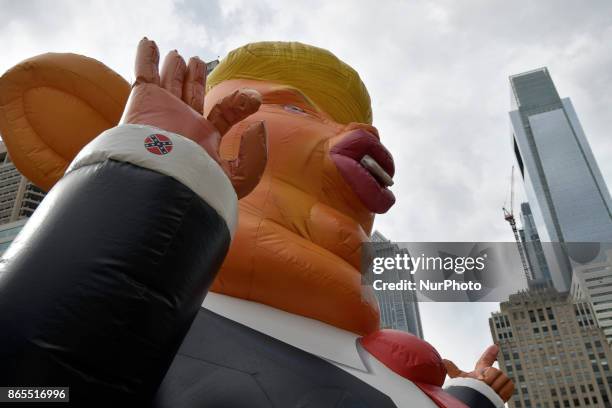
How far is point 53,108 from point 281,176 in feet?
4.81

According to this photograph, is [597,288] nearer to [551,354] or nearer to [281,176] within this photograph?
[551,354]

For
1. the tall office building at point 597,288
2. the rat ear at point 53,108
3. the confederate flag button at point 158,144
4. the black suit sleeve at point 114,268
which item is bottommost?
the black suit sleeve at point 114,268

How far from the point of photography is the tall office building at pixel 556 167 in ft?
314

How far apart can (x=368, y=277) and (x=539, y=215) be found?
110781 mm

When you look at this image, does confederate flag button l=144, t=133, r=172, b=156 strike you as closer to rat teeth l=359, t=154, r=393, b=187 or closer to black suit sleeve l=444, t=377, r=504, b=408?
rat teeth l=359, t=154, r=393, b=187

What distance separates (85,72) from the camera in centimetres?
298

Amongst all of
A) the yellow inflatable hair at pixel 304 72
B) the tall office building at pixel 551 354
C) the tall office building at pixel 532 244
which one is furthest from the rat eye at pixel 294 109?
the tall office building at pixel 532 244

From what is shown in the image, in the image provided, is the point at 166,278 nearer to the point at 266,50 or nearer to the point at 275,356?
the point at 275,356

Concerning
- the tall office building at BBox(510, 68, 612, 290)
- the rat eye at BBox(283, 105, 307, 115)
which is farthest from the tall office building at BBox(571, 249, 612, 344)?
the rat eye at BBox(283, 105, 307, 115)

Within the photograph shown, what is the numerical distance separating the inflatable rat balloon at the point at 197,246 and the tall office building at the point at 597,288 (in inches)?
3795

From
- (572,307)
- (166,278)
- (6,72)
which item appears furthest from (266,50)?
(572,307)

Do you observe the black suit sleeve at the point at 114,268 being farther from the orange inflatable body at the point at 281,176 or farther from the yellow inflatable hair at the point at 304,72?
the yellow inflatable hair at the point at 304,72

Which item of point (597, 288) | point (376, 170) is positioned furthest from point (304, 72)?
point (597, 288)

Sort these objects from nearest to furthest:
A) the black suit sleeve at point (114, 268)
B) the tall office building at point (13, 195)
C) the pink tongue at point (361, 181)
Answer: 1. the black suit sleeve at point (114, 268)
2. the pink tongue at point (361, 181)
3. the tall office building at point (13, 195)
